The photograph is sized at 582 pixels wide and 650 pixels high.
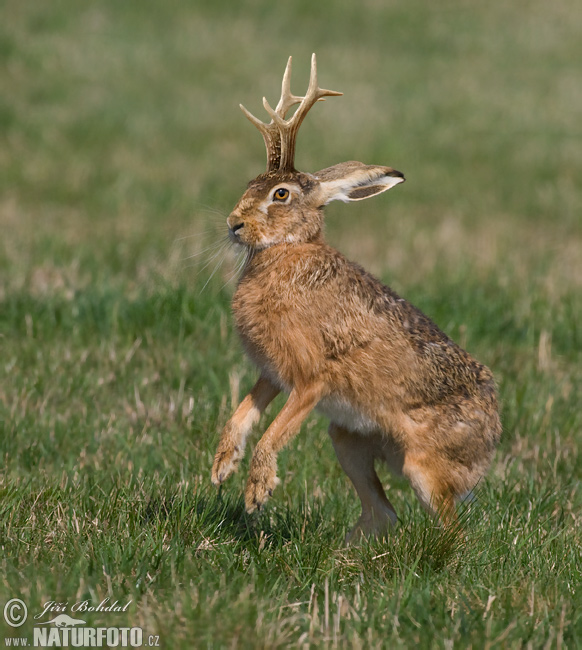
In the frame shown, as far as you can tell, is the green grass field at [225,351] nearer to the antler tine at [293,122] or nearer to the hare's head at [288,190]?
the hare's head at [288,190]

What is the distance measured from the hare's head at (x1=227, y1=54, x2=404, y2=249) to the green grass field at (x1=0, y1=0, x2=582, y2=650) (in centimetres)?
35

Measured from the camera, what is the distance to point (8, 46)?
16844 millimetres

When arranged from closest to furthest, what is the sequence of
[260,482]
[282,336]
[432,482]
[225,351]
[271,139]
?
1. [260,482]
2. [282,336]
3. [432,482]
4. [271,139]
5. [225,351]

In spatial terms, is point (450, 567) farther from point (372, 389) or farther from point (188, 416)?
point (188, 416)

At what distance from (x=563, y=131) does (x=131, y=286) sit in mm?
10931

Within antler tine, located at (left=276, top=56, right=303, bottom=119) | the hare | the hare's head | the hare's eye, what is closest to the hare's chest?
the hare

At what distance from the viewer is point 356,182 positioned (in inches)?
172

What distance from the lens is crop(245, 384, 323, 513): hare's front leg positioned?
388cm

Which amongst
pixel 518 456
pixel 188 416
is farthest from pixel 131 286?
pixel 518 456

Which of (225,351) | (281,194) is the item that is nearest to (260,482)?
(281,194)

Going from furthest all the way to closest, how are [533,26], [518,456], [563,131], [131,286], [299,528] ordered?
[533,26]
[563,131]
[131,286]
[518,456]
[299,528]

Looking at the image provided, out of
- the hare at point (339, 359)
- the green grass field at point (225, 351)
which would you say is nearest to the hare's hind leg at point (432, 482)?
the hare at point (339, 359)

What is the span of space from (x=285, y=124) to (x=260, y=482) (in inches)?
59.4

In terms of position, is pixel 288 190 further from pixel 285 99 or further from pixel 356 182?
pixel 285 99
